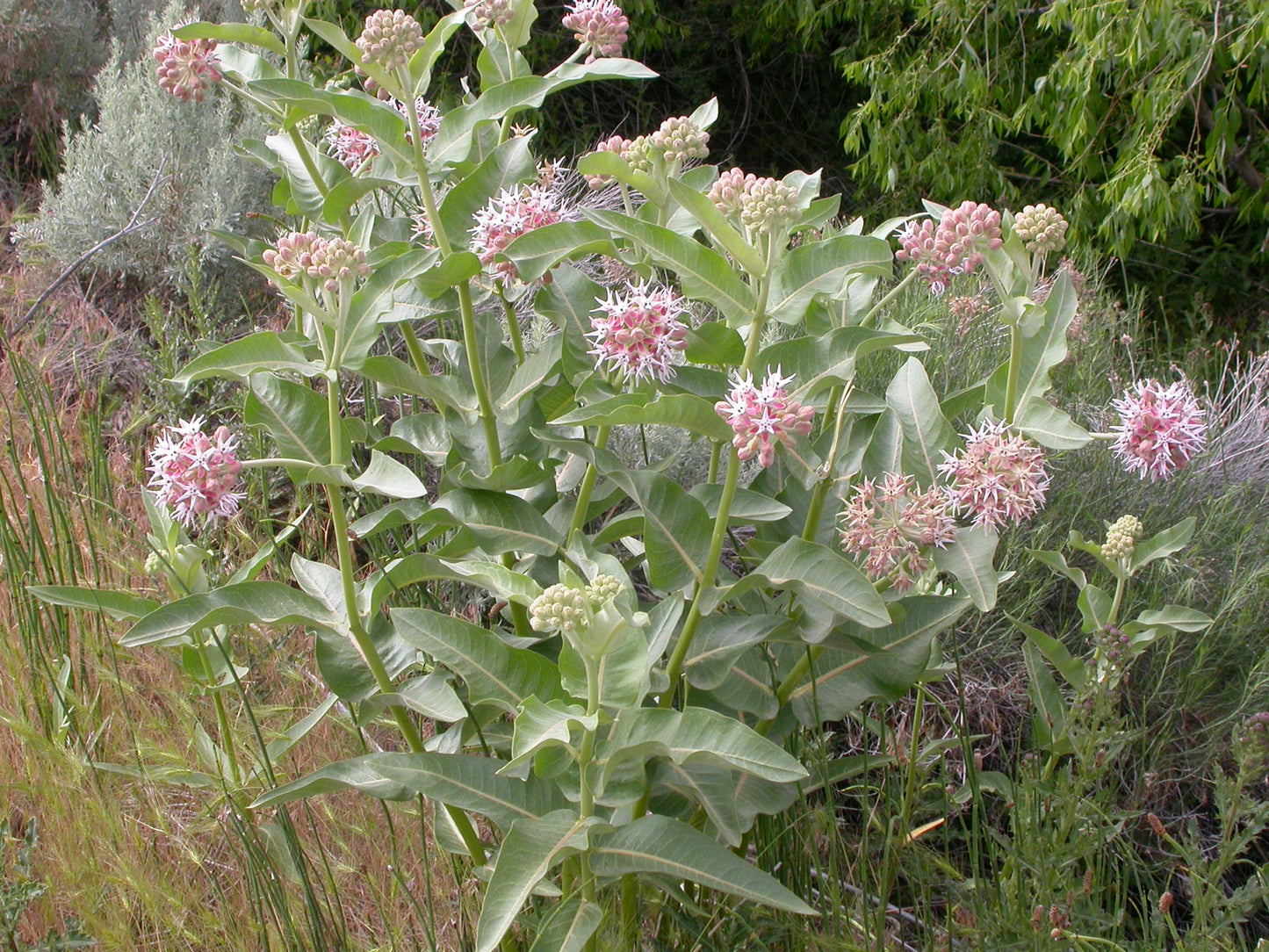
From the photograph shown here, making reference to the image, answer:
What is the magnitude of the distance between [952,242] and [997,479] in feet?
1.05

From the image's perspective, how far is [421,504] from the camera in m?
1.49

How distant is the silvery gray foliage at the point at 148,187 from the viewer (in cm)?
416

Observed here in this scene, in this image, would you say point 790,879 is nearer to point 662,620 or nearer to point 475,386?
point 662,620

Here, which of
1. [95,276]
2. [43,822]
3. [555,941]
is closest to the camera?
[555,941]

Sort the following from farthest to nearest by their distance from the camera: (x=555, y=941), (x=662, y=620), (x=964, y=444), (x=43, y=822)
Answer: (x=43, y=822) < (x=964, y=444) < (x=662, y=620) < (x=555, y=941)

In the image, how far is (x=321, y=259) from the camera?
4.22 ft

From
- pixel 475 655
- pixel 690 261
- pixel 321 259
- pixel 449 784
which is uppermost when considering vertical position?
pixel 321 259

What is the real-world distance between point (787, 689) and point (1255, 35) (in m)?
4.25

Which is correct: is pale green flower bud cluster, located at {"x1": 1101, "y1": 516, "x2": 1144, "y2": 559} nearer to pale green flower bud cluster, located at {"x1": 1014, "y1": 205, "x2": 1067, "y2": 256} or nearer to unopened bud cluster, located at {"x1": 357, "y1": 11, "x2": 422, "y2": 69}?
pale green flower bud cluster, located at {"x1": 1014, "y1": 205, "x2": 1067, "y2": 256}

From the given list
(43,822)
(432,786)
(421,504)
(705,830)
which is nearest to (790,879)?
(705,830)

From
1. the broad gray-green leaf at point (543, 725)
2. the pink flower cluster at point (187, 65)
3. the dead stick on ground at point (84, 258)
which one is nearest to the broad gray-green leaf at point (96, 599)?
the broad gray-green leaf at point (543, 725)

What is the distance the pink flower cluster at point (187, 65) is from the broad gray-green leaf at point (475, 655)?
866 mm

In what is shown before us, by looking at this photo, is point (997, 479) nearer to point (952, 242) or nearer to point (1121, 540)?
point (952, 242)

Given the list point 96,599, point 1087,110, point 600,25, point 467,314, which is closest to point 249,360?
point 467,314
